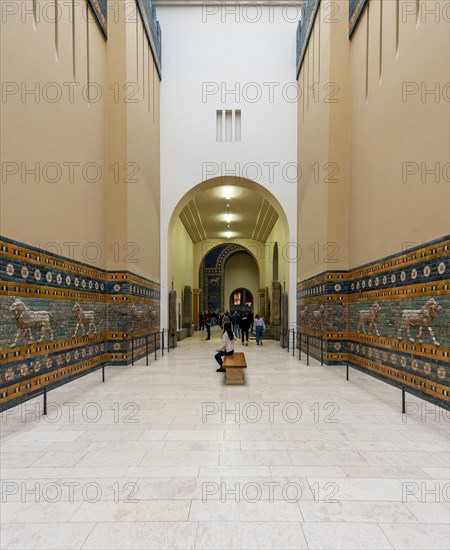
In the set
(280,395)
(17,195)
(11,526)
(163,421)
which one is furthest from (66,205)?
(11,526)

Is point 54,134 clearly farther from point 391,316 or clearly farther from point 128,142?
point 391,316

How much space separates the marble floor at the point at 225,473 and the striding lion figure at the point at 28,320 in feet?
3.51

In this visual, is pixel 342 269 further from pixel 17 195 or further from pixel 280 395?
pixel 17 195

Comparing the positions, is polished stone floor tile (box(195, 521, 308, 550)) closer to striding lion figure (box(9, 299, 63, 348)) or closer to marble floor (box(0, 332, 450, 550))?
marble floor (box(0, 332, 450, 550))

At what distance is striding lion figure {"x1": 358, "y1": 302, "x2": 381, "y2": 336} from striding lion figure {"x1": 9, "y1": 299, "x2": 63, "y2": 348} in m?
6.29

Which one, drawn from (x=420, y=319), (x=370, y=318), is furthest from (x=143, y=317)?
(x=420, y=319)

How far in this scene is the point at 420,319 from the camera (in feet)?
20.7

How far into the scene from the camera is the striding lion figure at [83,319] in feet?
26.5

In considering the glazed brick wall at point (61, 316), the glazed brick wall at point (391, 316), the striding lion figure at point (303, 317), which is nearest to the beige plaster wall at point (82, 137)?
the glazed brick wall at point (61, 316)

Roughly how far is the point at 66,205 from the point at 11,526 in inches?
237

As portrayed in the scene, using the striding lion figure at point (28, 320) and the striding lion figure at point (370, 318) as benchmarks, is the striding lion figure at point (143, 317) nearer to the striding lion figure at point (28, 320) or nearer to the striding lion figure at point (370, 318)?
the striding lion figure at point (28, 320)

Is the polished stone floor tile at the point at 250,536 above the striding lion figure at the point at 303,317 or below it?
below

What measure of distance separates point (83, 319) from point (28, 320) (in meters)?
2.16

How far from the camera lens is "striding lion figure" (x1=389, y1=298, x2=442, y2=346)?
5.95m
